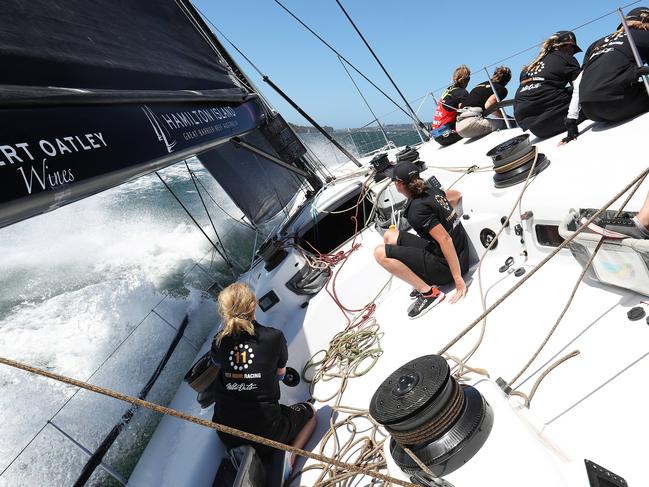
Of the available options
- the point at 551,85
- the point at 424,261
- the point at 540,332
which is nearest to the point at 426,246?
the point at 424,261

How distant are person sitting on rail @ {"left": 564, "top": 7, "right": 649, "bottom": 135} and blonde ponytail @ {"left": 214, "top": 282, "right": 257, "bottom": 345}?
87.1 inches

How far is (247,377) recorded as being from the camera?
198 cm

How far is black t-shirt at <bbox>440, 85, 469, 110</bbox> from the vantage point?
14.0ft

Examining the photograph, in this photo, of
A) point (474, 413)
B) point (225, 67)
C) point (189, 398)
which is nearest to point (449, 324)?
point (474, 413)

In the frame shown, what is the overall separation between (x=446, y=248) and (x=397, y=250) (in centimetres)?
35

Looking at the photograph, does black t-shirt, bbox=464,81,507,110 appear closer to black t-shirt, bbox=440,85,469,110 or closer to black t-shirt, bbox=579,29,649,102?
black t-shirt, bbox=440,85,469,110

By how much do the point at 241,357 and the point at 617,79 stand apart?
100 inches

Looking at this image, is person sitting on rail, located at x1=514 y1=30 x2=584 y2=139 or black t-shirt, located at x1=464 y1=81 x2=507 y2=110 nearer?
person sitting on rail, located at x1=514 y1=30 x2=584 y2=139

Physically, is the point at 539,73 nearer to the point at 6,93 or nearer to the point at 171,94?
the point at 171,94

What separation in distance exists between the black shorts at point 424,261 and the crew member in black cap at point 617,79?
1.14 metres

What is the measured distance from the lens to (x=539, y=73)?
9.32 ft

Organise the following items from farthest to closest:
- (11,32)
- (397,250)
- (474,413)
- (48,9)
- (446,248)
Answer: (397,250) < (446,248) < (48,9) < (11,32) < (474,413)

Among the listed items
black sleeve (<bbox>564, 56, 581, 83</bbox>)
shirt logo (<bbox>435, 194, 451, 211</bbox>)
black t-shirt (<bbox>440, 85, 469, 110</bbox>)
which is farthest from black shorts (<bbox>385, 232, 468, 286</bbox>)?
black t-shirt (<bbox>440, 85, 469, 110</bbox>)

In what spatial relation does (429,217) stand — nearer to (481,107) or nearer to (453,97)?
(481,107)
